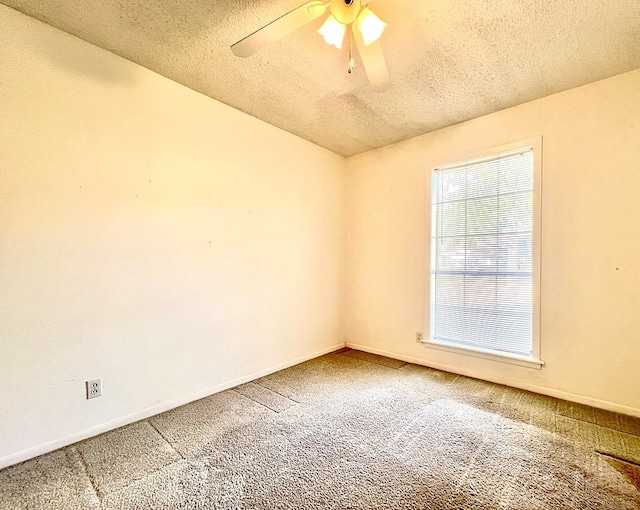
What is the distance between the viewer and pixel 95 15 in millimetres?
1756

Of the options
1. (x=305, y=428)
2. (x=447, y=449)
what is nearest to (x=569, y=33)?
(x=447, y=449)

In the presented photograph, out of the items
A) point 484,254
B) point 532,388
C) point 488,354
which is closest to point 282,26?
point 484,254

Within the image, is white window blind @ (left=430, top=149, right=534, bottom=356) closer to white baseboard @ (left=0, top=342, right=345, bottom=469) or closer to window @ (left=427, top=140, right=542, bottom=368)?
window @ (left=427, top=140, right=542, bottom=368)

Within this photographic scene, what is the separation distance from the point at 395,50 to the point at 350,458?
2559 millimetres

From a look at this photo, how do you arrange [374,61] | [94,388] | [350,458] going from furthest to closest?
[94,388]
[350,458]
[374,61]

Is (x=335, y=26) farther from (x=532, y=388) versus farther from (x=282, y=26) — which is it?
(x=532, y=388)

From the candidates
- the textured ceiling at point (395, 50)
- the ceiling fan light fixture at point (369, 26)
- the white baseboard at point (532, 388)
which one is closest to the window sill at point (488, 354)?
the white baseboard at point (532, 388)

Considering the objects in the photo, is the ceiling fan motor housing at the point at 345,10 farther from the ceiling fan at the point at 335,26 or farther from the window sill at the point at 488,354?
the window sill at the point at 488,354

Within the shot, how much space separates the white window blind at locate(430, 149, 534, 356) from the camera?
270 centimetres

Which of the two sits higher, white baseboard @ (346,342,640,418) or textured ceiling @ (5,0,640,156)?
textured ceiling @ (5,0,640,156)

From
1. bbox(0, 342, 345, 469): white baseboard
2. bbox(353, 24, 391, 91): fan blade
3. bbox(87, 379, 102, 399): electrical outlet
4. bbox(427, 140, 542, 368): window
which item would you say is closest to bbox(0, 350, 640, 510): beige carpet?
bbox(0, 342, 345, 469): white baseboard

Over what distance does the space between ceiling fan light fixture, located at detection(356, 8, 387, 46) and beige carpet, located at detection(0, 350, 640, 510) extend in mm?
2210

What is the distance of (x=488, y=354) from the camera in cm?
286

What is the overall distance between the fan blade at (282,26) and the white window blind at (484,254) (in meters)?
2.23
